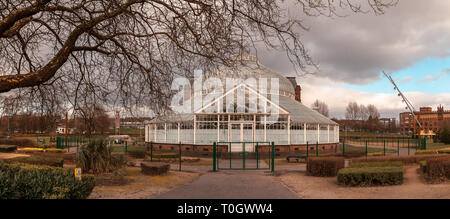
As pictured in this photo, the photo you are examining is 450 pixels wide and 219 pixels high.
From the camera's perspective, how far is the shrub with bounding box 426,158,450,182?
10219mm

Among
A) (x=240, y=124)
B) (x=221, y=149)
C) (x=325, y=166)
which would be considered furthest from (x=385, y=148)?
(x=325, y=166)

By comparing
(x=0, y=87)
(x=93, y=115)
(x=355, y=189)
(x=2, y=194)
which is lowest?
(x=355, y=189)

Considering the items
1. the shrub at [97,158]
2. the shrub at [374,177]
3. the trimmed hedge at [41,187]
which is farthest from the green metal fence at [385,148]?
the trimmed hedge at [41,187]

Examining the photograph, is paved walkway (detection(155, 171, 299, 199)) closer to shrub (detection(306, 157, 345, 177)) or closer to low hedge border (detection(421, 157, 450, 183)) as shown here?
shrub (detection(306, 157, 345, 177))

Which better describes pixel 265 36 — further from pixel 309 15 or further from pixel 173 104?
pixel 173 104

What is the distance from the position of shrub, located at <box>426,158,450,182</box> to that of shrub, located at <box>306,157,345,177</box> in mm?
3619

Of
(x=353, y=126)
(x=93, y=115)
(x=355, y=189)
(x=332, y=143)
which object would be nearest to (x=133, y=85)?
(x=93, y=115)

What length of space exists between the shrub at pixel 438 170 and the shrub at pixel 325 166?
3.62m

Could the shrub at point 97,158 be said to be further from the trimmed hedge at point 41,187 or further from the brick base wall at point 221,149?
the brick base wall at point 221,149

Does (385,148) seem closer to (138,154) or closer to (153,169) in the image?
(138,154)

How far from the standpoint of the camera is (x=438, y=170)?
1031cm

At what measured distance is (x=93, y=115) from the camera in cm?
917

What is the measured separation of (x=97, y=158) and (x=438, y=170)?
12.5 meters

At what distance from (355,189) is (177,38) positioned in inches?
298
